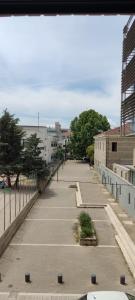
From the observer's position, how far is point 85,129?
320 ft

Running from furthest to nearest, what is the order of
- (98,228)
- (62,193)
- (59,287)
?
(62,193) → (98,228) → (59,287)

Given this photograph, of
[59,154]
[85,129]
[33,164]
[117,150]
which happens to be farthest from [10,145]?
[59,154]

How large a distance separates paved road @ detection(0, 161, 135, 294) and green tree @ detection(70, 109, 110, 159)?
66114 millimetres

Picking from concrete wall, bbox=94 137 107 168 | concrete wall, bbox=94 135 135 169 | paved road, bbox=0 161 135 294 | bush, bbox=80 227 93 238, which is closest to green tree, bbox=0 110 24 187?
concrete wall, bbox=94 135 135 169

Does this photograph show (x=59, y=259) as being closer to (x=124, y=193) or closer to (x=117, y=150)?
(x=124, y=193)

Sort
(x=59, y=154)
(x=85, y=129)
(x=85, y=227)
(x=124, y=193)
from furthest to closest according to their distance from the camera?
(x=59, y=154) → (x=85, y=129) → (x=124, y=193) → (x=85, y=227)

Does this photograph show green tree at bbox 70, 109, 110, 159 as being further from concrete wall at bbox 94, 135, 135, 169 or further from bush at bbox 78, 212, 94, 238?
bush at bbox 78, 212, 94, 238

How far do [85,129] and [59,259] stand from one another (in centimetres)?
7922

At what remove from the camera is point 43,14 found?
3740 mm

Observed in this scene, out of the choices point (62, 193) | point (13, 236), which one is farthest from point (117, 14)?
point (62, 193)

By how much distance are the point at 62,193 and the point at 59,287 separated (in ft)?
101

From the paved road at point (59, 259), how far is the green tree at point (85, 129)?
66.1 m
